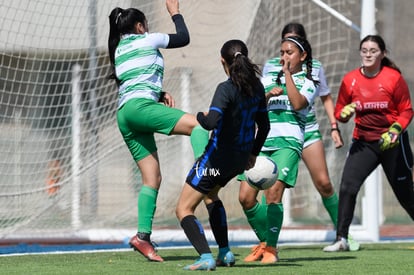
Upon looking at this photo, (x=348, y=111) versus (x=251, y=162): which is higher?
(x=348, y=111)

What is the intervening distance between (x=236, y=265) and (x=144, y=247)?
2.26 feet

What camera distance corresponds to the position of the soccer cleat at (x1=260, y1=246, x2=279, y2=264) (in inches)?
295

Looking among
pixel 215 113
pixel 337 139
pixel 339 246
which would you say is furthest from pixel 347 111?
pixel 215 113

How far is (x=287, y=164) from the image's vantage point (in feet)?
25.3

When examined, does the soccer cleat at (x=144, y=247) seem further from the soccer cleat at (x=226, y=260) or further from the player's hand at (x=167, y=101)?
the player's hand at (x=167, y=101)

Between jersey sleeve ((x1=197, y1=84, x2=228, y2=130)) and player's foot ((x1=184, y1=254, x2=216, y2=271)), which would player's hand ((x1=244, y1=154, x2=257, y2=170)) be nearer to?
jersey sleeve ((x1=197, y1=84, x2=228, y2=130))

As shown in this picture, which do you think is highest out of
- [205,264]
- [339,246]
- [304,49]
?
[304,49]

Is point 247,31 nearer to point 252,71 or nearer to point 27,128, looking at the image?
point 27,128

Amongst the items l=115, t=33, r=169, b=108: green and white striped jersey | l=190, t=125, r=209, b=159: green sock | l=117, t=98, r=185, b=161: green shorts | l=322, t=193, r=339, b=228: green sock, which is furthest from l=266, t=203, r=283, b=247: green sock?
l=322, t=193, r=339, b=228: green sock

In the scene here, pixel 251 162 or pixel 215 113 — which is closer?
pixel 215 113

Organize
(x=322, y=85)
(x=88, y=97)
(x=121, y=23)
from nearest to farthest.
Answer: (x=121, y=23) < (x=322, y=85) < (x=88, y=97)

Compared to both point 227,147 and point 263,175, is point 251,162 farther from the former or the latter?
point 227,147

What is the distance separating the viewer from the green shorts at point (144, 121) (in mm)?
7469

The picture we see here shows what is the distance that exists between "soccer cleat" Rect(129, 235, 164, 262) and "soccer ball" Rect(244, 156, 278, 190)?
1.02 m
